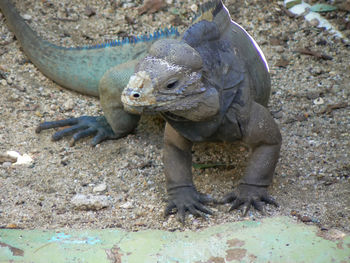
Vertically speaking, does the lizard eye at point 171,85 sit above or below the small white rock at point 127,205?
above

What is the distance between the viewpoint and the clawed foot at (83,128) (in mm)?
4969

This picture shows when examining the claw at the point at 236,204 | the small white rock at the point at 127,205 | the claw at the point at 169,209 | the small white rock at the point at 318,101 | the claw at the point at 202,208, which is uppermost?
the claw at the point at 236,204

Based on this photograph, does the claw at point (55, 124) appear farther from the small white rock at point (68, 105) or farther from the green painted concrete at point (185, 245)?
the green painted concrete at point (185, 245)

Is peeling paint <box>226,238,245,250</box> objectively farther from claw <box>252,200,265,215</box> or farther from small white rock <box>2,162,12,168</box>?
small white rock <box>2,162,12,168</box>

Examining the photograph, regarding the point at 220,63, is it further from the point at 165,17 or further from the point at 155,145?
the point at 165,17

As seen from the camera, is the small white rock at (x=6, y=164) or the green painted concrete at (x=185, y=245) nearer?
the green painted concrete at (x=185, y=245)

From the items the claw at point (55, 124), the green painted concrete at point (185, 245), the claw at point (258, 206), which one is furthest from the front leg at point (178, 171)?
the claw at point (55, 124)

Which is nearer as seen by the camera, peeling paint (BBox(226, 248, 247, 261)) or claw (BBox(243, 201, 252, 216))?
peeling paint (BBox(226, 248, 247, 261))

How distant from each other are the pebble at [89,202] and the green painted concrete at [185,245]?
1.79 ft

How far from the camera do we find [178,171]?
4.09 metres

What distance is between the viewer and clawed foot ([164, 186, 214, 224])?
12.6ft

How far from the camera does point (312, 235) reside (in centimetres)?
317

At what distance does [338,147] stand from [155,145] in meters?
1.53

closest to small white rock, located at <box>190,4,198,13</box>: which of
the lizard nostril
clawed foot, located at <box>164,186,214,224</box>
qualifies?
clawed foot, located at <box>164,186,214,224</box>
